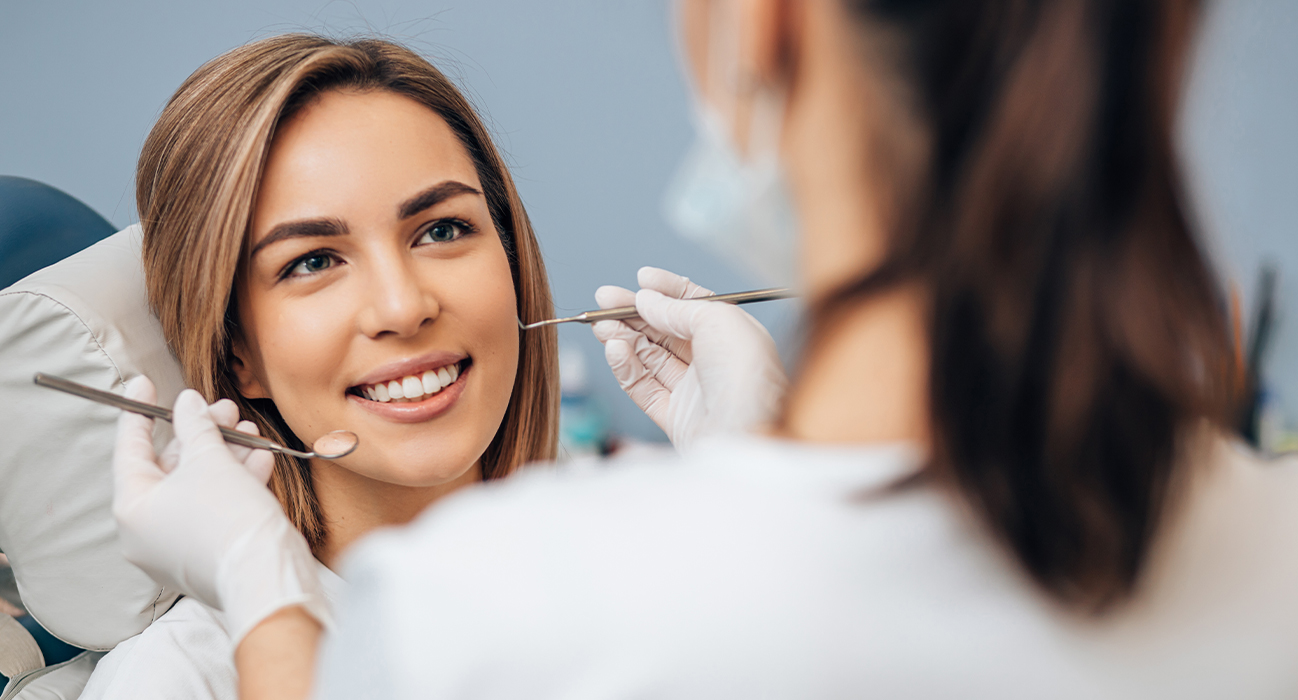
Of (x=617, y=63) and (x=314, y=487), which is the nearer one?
(x=314, y=487)

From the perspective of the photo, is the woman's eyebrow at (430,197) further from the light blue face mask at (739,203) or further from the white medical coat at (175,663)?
the light blue face mask at (739,203)

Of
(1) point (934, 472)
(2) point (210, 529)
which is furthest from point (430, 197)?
(1) point (934, 472)

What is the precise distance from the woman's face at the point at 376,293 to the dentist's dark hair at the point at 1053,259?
2.53 feet

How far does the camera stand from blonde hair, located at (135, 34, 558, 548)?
109cm

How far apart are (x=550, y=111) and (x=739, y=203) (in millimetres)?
1793

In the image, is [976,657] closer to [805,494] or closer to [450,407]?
[805,494]

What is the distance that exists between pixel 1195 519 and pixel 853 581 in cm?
23

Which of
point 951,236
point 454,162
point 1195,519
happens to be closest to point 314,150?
point 454,162

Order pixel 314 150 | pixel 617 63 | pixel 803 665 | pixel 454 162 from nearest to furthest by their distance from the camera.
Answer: pixel 803 665, pixel 314 150, pixel 454 162, pixel 617 63

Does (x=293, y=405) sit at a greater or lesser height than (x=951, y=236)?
lesser

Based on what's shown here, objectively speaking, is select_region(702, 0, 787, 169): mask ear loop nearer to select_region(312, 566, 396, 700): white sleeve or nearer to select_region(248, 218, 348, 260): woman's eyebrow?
select_region(312, 566, 396, 700): white sleeve

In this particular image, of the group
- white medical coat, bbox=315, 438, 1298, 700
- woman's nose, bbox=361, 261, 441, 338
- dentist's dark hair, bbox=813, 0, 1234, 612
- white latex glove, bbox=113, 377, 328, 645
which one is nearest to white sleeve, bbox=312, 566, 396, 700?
white medical coat, bbox=315, 438, 1298, 700

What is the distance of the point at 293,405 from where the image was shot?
115cm

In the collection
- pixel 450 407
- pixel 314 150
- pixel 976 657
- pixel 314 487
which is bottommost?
pixel 314 487
